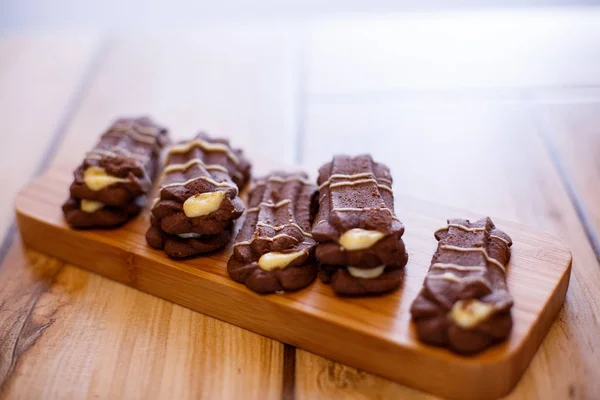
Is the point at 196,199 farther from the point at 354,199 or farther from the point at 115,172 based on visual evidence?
the point at 354,199

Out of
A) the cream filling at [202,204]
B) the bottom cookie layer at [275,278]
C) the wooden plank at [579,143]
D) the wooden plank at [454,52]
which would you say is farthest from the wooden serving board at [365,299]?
the wooden plank at [454,52]

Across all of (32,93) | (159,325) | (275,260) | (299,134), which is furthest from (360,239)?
(32,93)

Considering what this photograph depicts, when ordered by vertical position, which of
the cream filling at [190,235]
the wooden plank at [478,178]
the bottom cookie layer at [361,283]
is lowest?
the wooden plank at [478,178]

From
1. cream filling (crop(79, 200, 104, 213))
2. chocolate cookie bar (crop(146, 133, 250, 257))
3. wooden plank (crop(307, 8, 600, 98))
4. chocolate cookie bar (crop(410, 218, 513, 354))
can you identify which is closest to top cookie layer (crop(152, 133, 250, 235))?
chocolate cookie bar (crop(146, 133, 250, 257))

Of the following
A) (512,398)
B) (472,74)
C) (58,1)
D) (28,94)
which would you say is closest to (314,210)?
(512,398)

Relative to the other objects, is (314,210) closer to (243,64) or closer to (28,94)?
(243,64)

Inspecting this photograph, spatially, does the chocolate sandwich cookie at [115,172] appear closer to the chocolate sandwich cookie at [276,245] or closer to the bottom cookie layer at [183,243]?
the bottom cookie layer at [183,243]

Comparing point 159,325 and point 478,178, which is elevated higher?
point 478,178
